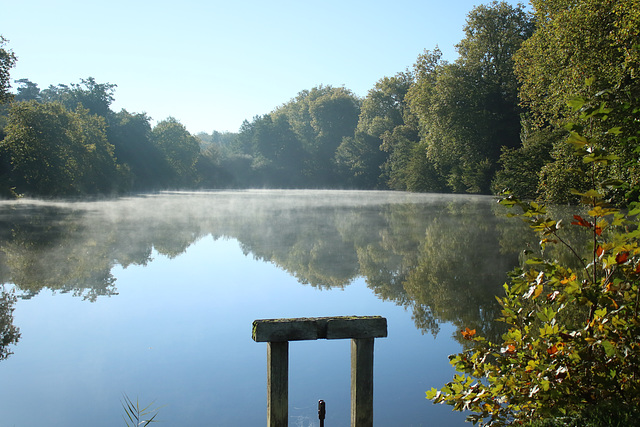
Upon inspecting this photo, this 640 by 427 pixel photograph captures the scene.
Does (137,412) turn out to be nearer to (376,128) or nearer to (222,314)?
(222,314)

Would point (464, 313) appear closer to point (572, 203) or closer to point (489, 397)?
point (489, 397)

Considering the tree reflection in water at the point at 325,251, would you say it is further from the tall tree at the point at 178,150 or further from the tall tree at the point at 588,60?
the tall tree at the point at 178,150

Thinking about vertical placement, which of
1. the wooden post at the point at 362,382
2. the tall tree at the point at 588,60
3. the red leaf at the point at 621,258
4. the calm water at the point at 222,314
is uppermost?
the tall tree at the point at 588,60

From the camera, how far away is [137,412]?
4.43 metres

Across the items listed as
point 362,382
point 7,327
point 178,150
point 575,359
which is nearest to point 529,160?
point 7,327

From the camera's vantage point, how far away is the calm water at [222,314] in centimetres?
468

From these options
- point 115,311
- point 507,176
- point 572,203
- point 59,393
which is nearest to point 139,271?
point 115,311

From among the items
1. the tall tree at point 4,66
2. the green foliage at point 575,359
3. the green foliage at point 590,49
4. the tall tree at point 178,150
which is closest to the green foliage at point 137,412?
the green foliage at point 575,359

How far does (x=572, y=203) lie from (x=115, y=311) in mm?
28519

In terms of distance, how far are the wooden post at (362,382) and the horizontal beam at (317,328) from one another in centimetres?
9

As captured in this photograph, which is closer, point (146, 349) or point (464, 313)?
point (146, 349)

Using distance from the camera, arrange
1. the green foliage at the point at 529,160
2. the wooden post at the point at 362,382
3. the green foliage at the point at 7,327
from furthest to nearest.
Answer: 1. the green foliage at the point at 529,160
2. the green foliage at the point at 7,327
3. the wooden post at the point at 362,382

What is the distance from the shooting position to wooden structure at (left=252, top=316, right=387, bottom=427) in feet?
11.4

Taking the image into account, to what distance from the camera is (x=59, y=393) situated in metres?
4.83
